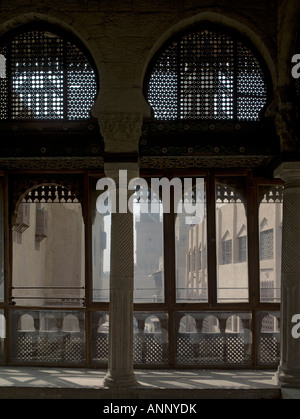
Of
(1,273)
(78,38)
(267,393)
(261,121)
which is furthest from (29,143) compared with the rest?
(267,393)

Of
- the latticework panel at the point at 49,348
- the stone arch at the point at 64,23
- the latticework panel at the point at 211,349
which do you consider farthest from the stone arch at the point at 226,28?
the latticework panel at the point at 49,348

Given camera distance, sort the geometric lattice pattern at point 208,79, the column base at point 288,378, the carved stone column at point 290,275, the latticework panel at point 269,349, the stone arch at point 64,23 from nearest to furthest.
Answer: the column base at point 288,378 < the carved stone column at point 290,275 < the stone arch at point 64,23 < the geometric lattice pattern at point 208,79 < the latticework panel at point 269,349

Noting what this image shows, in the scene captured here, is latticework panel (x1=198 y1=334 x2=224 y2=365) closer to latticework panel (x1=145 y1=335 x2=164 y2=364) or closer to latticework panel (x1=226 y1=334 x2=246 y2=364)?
latticework panel (x1=226 y1=334 x2=246 y2=364)

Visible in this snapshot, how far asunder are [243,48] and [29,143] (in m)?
3.51

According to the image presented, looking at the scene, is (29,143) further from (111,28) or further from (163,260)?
(163,260)

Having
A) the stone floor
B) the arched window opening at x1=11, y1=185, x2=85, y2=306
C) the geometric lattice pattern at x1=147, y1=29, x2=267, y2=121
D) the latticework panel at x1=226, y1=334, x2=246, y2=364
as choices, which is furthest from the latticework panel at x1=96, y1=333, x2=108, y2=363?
the arched window opening at x1=11, y1=185, x2=85, y2=306

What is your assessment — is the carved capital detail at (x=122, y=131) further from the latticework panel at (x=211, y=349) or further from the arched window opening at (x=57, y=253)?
the arched window opening at (x=57, y=253)

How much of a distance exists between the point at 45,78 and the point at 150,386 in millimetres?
4754

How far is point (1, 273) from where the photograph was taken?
10.6 meters

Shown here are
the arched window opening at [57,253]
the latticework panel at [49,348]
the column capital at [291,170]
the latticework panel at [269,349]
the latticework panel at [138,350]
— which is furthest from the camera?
the arched window opening at [57,253]

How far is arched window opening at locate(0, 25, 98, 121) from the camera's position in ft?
30.1

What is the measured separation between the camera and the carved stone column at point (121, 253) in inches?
331

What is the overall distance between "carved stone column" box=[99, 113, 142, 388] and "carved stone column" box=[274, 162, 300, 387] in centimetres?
210

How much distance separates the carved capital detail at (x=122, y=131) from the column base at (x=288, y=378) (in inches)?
146
